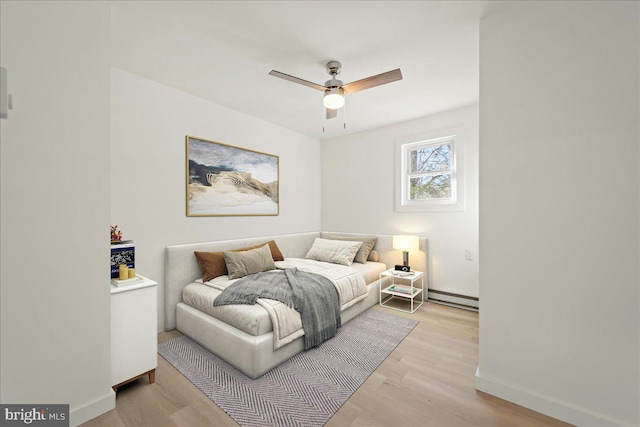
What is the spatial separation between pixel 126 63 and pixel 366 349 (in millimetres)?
3332

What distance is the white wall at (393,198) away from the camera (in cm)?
335

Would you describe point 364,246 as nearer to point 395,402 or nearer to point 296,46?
point 395,402

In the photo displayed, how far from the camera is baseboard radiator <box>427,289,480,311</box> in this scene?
3330 millimetres

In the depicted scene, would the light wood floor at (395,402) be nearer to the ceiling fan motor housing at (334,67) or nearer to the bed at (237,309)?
the bed at (237,309)

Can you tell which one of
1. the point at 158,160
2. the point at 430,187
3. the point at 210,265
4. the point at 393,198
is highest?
the point at 158,160

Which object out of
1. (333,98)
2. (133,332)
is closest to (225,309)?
(133,332)

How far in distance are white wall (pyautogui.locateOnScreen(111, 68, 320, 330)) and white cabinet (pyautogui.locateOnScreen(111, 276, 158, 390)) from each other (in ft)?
2.96

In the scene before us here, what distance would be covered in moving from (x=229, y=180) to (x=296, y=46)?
1.80 m

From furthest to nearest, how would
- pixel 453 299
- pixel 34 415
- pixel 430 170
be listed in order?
pixel 430 170, pixel 453 299, pixel 34 415

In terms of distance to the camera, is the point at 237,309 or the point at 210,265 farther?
the point at 210,265

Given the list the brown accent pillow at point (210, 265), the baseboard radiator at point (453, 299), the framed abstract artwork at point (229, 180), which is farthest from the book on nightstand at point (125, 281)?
the baseboard radiator at point (453, 299)

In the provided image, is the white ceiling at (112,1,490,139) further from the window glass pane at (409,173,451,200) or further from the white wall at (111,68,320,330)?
the window glass pane at (409,173,451,200)

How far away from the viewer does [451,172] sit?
11.5 feet

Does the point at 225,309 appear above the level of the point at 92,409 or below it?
above
